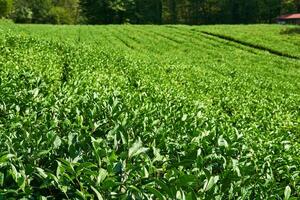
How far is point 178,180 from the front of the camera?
12.1ft

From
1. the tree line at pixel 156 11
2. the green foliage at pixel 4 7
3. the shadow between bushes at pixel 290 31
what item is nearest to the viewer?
the shadow between bushes at pixel 290 31

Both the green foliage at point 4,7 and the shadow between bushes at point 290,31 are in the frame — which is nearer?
the shadow between bushes at point 290,31

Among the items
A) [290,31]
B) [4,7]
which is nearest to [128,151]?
[290,31]

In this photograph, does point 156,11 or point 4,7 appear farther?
point 156,11

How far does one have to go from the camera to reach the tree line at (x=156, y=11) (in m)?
101

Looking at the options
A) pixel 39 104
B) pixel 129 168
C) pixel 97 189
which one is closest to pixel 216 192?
pixel 129 168

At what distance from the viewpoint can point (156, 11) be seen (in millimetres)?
117125

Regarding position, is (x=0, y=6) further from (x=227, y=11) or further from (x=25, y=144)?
(x=25, y=144)

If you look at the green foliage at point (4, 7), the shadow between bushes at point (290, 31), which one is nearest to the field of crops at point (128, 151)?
the shadow between bushes at point (290, 31)

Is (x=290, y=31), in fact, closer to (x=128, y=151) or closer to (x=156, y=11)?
(x=156, y=11)

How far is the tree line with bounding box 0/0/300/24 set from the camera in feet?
332

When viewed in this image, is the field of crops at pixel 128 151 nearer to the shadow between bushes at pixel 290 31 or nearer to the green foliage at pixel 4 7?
the shadow between bushes at pixel 290 31

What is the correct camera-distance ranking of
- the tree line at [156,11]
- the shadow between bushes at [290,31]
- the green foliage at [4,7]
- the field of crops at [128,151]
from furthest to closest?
the tree line at [156,11], the green foliage at [4,7], the shadow between bushes at [290,31], the field of crops at [128,151]

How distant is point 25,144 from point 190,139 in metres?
2.19
